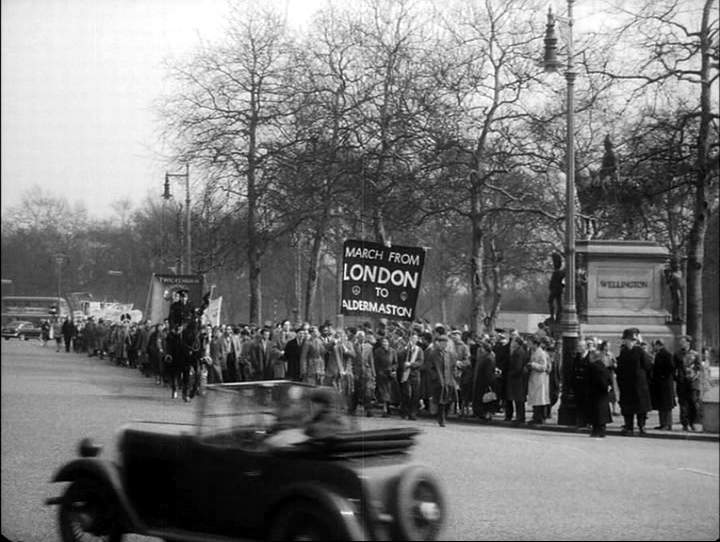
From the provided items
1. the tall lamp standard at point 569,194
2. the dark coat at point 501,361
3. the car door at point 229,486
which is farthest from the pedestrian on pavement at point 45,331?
the tall lamp standard at point 569,194

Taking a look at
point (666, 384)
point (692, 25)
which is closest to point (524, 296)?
point (666, 384)

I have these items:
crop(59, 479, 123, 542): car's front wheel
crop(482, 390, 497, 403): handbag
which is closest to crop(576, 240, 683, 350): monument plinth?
crop(482, 390, 497, 403): handbag

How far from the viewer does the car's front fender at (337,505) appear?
2.12 metres

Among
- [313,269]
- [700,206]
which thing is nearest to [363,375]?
[313,269]

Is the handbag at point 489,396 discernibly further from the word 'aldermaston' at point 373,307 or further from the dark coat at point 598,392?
the word 'aldermaston' at point 373,307

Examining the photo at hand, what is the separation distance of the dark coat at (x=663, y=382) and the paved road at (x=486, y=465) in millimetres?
189

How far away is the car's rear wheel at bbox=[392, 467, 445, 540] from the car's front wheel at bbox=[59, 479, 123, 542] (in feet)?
3.49

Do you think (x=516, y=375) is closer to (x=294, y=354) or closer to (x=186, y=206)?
(x=294, y=354)

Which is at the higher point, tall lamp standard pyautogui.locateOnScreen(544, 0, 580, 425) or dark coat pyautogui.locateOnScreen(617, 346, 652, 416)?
tall lamp standard pyautogui.locateOnScreen(544, 0, 580, 425)

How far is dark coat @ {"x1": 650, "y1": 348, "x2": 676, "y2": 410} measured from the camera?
237cm

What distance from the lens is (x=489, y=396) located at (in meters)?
3.09

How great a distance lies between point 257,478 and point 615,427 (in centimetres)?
85

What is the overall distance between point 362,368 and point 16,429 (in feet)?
3.42

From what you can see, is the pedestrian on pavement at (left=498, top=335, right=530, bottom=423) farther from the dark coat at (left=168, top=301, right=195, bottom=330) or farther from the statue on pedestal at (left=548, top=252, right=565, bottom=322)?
the dark coat at (left=168, top=301, right=195, bottom=330)
